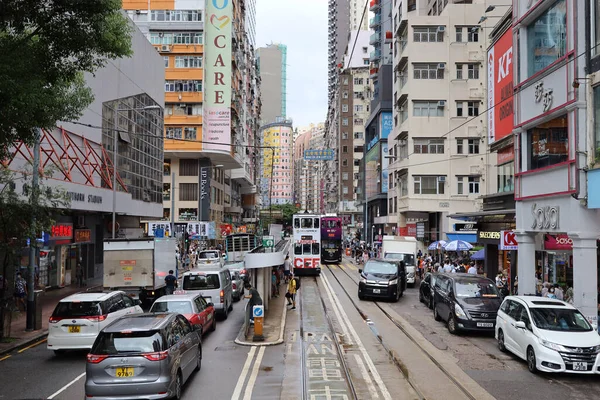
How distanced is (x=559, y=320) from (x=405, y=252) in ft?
65.7

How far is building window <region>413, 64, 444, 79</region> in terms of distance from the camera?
4825cm

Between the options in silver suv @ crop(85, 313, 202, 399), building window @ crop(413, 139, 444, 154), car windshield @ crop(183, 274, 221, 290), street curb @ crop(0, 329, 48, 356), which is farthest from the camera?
building window @ crop(413, 139, 444, 154)

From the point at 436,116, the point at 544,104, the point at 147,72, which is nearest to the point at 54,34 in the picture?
the point at 544,104

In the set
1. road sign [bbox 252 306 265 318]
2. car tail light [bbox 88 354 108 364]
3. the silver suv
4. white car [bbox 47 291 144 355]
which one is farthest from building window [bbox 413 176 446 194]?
car tail light [bbox 88 354 108 364]

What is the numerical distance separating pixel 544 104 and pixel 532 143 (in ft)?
6.52

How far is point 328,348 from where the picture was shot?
15203 mm

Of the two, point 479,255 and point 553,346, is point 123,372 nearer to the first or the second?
point 553,346

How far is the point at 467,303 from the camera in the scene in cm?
1797

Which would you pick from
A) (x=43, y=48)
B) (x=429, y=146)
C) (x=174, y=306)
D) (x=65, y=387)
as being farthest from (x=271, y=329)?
(x=429, y=146)

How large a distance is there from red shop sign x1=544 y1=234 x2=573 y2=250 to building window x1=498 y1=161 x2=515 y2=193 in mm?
5334

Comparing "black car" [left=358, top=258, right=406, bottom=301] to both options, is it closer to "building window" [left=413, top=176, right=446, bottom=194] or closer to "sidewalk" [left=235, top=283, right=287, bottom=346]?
"sidewalk" [left=235, top=283, right=287, bottom=346]

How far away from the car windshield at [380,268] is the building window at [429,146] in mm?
23424

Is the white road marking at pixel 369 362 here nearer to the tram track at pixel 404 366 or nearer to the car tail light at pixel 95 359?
the tram track at pixel 404 366

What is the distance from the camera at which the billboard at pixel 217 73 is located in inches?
2375
